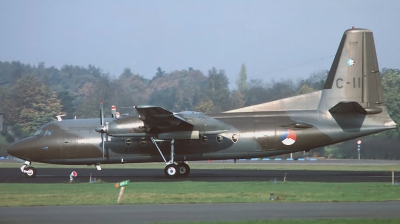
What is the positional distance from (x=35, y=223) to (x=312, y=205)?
8.03 m

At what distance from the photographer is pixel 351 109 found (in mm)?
27359

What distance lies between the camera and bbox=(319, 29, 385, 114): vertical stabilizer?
2802cm

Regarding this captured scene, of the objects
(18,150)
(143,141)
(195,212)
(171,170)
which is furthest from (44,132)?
(195,212)

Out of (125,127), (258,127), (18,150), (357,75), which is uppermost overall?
(357,75)

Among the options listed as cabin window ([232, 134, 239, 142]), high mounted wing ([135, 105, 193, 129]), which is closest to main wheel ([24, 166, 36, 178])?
high mounted wing ([135, 105, 193, 129])

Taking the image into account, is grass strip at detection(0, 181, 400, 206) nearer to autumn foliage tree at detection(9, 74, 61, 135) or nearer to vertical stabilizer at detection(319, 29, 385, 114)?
vertical stabilizer at detection(319, 29, 385, 114)

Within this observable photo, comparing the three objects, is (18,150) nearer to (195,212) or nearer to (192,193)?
(192,193)

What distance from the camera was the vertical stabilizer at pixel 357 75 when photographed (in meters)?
28.0

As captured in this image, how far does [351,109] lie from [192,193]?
9.60m

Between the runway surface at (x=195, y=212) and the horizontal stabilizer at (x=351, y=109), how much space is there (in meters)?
9.26

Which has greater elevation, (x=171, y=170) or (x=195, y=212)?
(x=171, y=170)

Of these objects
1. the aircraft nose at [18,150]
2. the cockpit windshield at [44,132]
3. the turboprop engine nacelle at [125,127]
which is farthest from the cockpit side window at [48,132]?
Answer: the turboprop engine nacelle at [125,127]

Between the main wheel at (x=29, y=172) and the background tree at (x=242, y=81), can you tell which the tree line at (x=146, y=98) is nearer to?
the background tree at (x=242, y=81)

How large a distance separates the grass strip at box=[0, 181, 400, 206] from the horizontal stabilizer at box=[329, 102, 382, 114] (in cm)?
407
